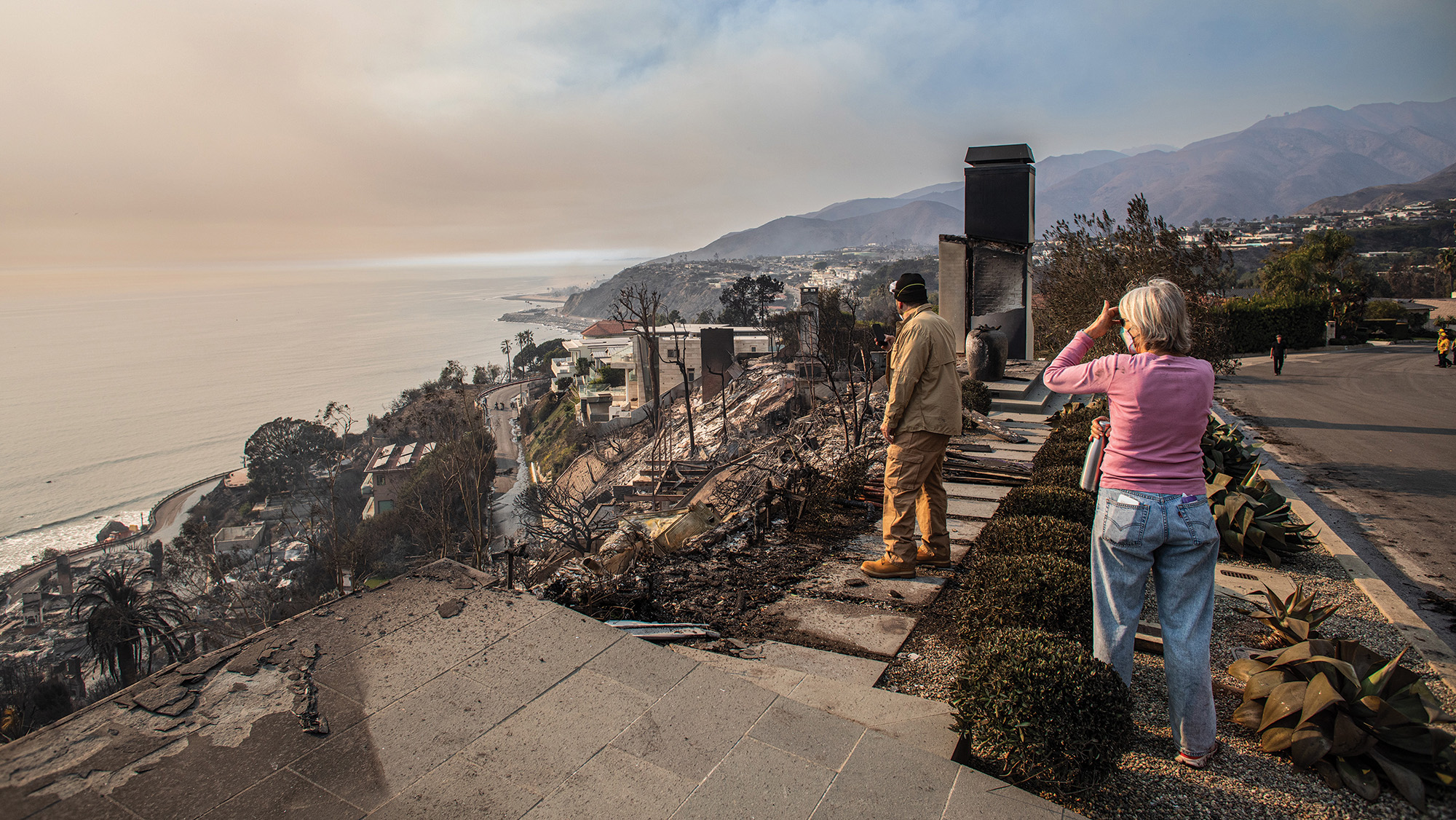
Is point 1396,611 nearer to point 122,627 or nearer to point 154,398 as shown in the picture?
point 122,627

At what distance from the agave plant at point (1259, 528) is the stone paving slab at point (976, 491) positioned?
1.71 m

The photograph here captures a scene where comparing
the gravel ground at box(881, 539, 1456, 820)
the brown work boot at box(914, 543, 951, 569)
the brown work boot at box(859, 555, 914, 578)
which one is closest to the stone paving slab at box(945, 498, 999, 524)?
the brown work boot at box(914, 543, 951, 569)

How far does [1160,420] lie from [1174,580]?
581mm

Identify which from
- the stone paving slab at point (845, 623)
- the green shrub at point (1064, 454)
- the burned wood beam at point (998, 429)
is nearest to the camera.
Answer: the stone paving slab at point (845, 623)

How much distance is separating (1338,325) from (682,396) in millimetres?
34147

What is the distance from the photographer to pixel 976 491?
22.5 feet

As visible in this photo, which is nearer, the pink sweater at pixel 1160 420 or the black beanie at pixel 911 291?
the pink sweater at pixel 1160 420

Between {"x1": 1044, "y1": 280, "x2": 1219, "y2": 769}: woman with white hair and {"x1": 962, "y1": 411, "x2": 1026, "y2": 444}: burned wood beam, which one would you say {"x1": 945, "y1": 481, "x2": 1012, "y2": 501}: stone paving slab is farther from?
{"x1": 1044, "y1": 280, "x2": 1219, "y2": 769}: woman with white hair

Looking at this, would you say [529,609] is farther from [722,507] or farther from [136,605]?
[136,605]

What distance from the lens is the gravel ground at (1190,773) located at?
2.38m

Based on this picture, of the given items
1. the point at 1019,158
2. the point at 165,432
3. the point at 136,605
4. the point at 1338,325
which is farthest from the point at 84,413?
the point at 1338,325

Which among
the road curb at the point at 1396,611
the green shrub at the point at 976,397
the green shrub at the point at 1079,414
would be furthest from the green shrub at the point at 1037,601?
the green shrub at the point at 976,397

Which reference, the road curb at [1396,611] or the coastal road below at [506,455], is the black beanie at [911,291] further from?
the coastal road below at [506,455]

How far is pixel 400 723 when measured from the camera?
8.24 feet
